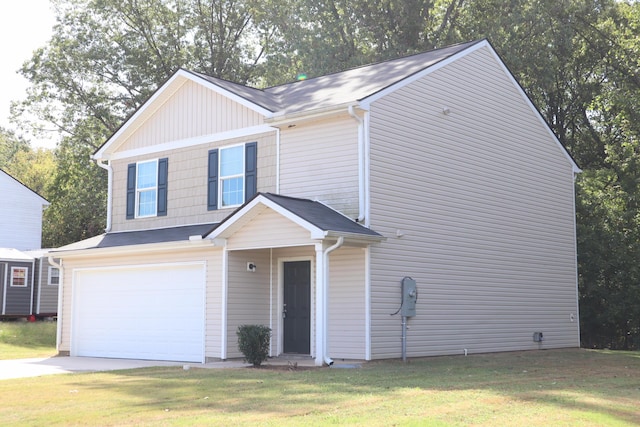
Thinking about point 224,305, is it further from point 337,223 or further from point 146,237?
point 146,237

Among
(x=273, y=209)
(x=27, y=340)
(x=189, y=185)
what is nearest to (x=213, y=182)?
(x=189, y=185)

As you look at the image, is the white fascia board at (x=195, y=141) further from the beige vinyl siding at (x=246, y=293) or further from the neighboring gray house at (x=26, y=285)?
the neighboring gray house at (x=26, y=285)

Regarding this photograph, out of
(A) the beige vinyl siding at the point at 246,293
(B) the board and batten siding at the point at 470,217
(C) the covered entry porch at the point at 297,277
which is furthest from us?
(A) the beige vinyl siding at the point at 246,293

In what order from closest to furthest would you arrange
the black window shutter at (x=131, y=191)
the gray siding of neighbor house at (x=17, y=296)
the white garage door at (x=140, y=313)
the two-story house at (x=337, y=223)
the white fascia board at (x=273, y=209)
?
the white fascia board at (x=273, y=209) → the two-story house at (x=337, y=223) → the white garage door at (x=140, y=313) → the black window shutter at (x=131, y=191) → the gray siding of neighbor house at (x=17, y=296)

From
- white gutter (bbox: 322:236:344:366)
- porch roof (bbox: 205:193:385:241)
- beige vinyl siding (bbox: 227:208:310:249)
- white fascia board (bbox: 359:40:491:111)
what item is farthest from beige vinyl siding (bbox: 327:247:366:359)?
white fascia board (bbox: 359:40:491:111)

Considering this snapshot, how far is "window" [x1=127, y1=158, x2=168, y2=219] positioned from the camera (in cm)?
2028

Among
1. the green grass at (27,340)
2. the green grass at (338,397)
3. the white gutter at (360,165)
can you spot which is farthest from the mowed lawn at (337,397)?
the green grass at (27,340)

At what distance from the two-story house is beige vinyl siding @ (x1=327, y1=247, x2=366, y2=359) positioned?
0.11ft

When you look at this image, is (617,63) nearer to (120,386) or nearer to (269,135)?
(269,135)

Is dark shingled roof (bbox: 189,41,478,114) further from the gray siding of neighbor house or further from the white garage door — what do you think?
the gray siding of neighbor house

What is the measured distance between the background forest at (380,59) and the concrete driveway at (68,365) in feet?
48.8

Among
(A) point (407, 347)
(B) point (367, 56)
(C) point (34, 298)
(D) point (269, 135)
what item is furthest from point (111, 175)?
(B) point (367, 56)

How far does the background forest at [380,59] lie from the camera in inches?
1019

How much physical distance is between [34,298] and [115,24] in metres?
13.6
